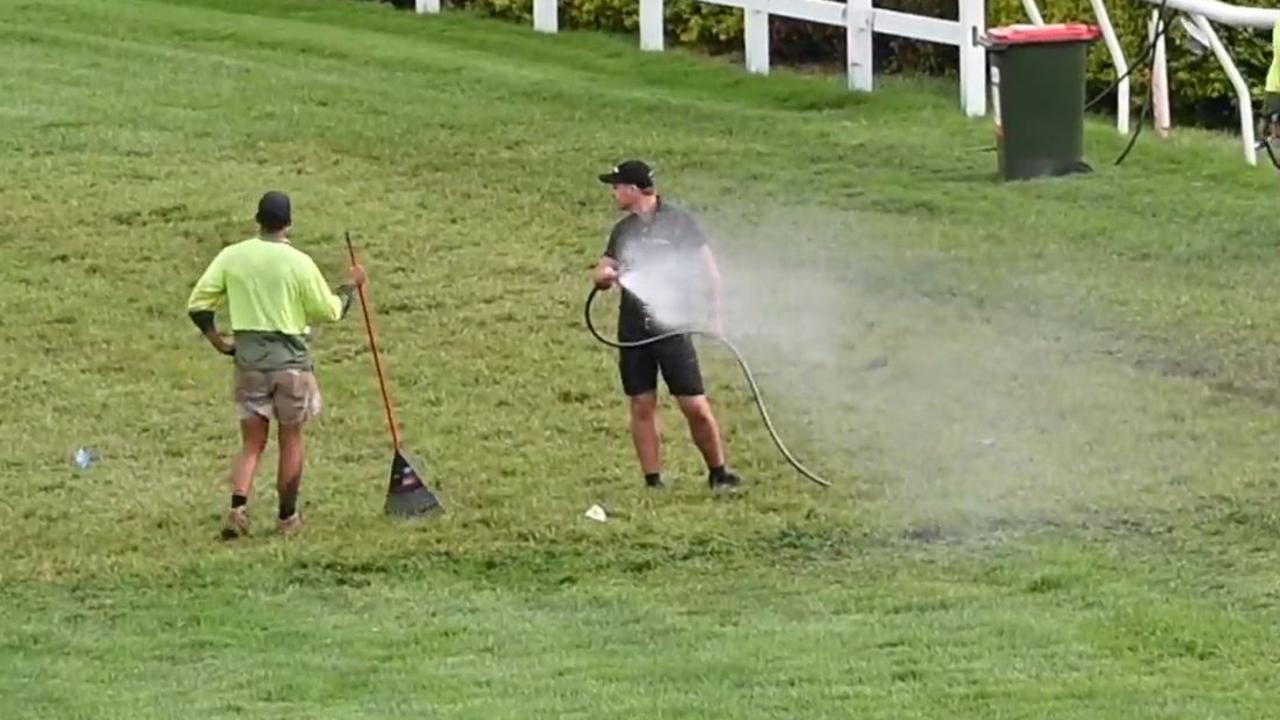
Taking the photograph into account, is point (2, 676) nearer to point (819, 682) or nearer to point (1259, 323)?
point (819, 682)

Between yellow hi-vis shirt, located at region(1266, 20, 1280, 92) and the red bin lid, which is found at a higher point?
the red bin lid

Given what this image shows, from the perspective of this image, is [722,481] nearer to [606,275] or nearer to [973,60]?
[606,275]

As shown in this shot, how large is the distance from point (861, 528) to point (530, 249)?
19.8 ft

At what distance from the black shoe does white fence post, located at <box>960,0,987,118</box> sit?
25.4 ft

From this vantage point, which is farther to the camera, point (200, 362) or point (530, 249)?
point (530, 249)

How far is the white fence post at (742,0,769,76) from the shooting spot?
864 inches

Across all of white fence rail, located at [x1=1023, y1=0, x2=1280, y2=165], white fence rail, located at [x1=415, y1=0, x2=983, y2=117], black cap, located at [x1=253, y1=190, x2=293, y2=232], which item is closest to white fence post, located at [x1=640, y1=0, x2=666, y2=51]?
white fence rail, located at [x1=415, y1=0, x2=983, y2=117]

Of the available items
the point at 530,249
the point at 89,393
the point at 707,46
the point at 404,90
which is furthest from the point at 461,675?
the point at 707,46

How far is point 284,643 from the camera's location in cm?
1004

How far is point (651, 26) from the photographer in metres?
23.5

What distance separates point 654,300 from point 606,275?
0.38 meters

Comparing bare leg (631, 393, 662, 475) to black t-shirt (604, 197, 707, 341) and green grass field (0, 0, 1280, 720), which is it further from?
black t-shirt (604, 197, 707, 341)

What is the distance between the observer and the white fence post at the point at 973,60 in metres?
19.5

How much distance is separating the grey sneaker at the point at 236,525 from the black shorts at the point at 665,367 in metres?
1.79
